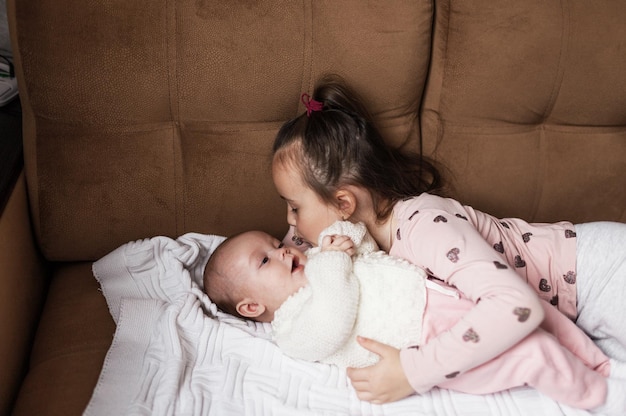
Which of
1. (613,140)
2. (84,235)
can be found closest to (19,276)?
(84,235)

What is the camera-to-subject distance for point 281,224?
1637 millimetres

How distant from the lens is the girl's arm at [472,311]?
1150 millimetres

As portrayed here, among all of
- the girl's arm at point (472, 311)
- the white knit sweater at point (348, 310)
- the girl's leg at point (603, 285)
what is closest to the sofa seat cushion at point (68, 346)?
the white knit sweater at point (348, 310)

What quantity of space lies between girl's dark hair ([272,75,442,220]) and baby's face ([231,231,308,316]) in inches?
7.0

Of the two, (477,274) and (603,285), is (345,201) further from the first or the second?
(603,285)

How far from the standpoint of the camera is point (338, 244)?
1.36m

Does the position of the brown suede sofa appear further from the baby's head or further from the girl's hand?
the girl's hand

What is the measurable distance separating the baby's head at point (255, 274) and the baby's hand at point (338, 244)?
9 centimetres

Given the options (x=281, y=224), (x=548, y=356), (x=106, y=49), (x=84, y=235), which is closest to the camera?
(x=548, y=356)

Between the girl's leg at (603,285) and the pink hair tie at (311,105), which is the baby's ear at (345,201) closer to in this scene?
the pink hair tie at (311,105)

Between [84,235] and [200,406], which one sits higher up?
[84,235]

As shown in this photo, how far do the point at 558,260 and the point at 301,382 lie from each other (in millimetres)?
679

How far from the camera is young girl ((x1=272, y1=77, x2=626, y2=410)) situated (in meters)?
1.30

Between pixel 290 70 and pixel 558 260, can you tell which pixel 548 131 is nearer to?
pixel 558 260
